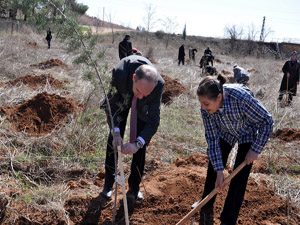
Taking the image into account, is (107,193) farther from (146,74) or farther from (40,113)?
(40,113)

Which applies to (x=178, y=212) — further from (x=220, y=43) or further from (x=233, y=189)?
(x=220, y=43)

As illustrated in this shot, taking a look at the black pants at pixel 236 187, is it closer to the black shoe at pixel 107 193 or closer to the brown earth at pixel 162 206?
the brown earth at pixel 162 206

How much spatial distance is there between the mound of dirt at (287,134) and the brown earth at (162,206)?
2.26m

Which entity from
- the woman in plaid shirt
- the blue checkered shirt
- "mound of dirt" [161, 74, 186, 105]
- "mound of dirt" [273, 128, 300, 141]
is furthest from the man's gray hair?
"mound of dirt" [161, 74, 186, 105]

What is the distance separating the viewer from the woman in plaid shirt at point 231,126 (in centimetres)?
227

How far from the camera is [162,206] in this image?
123 inches

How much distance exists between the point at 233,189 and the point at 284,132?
3750mm

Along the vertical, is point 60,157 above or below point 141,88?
below

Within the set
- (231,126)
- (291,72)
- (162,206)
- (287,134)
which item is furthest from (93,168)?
(291,72)

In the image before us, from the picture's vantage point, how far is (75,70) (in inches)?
367

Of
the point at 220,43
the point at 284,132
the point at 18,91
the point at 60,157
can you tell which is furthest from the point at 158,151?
the point at 220,43

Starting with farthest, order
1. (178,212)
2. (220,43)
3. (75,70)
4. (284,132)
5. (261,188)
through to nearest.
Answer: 1. (220,43)
2. (75,70)
3. (284,132)
4. (261,188)
5. (178,212)

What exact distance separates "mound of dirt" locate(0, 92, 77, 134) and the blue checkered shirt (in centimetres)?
279

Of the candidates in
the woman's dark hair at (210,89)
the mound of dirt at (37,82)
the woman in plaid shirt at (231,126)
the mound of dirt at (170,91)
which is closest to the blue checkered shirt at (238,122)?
the woman in plaid shirt at (231,126)
